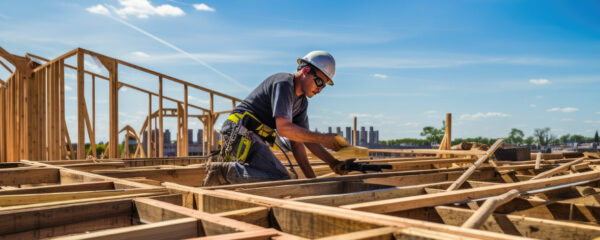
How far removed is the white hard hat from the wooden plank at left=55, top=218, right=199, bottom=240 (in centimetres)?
212

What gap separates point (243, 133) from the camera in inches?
143

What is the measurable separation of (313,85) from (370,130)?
65.1m

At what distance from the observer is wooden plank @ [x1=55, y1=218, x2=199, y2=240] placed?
146 centimetres

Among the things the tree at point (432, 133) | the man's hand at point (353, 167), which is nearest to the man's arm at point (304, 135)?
the man's hand at point (353, 167)

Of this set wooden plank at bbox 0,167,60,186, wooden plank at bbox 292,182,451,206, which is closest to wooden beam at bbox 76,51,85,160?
wooden plank at bbox 0,167,60,186

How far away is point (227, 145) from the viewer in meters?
3.72

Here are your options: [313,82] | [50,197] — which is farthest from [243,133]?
[50,197]

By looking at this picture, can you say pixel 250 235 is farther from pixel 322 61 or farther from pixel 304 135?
pixel 322 61

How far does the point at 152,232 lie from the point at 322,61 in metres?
2.30

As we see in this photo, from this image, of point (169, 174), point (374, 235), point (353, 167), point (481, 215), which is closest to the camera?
point (374, 235)

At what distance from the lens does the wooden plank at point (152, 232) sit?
1457mm

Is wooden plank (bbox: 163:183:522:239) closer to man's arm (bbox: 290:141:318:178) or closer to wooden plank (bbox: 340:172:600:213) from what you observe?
wooden plank (bbox: 340:172:600:213)

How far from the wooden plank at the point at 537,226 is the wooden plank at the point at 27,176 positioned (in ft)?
11.3

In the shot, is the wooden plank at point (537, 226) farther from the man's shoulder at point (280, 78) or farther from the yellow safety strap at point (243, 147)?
the yellow safety strap at point (243, 147)
